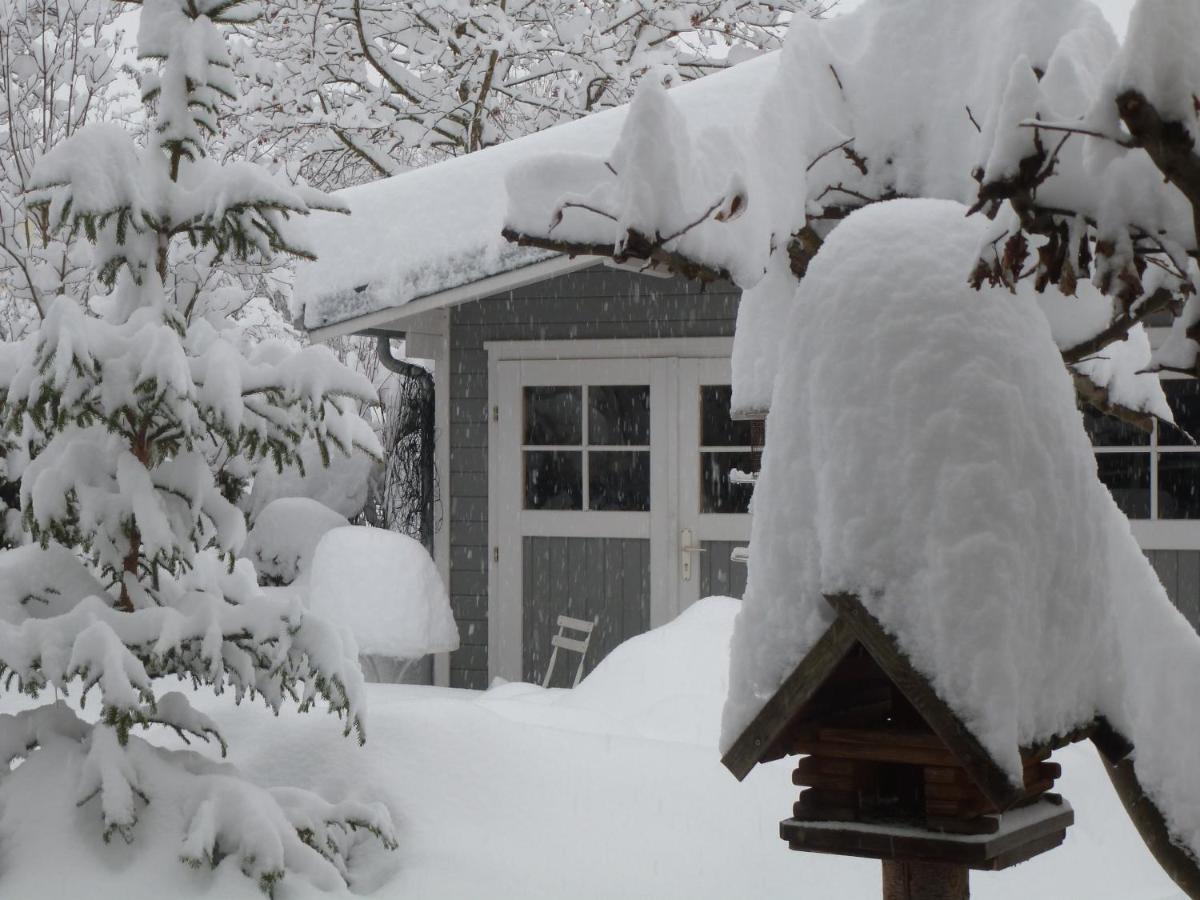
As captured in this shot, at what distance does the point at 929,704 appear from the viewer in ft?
4.88

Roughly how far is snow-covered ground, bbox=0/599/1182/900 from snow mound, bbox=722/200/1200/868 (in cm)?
223

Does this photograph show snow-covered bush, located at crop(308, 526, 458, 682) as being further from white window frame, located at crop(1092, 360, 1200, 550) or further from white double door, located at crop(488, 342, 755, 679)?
white window frame, located at crop(1092, 360, 1200, 550)

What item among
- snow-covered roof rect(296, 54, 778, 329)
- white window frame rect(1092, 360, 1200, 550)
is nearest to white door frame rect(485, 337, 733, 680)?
snow-covered roof rect(296, 54, 778, 329)

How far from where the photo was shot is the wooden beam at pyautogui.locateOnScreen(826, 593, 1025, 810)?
1.46m

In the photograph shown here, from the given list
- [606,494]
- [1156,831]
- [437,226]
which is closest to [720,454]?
[606,494]

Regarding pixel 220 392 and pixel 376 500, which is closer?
pixel 220 392

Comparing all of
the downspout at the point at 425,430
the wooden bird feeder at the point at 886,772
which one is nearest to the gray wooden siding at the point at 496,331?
the downspout at the point at 425,430

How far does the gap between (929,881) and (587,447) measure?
6.73 metres

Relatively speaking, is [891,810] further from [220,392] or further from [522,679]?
[522,679]

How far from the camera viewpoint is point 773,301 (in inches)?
86.3

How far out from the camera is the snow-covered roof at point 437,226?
23.5 feet

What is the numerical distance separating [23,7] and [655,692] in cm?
779

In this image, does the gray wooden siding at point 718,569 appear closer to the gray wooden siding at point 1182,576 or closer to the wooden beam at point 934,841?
the gray wooden siding at point 1182,576

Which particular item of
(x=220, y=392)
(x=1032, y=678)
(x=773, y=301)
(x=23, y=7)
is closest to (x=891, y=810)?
(x=1032, y=678)
